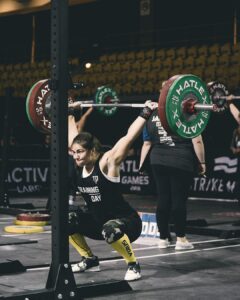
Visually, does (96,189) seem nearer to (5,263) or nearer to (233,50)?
(5,263)

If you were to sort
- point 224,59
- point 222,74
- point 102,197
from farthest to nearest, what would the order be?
point 224,59 < point 222,74 < point 102,197

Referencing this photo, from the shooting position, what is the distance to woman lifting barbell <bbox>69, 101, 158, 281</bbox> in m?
4.11

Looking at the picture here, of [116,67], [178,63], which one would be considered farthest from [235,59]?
[116,67]

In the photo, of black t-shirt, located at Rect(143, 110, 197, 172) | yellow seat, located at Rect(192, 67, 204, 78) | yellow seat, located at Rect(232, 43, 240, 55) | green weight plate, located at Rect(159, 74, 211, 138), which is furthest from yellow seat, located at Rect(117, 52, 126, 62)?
green weight plate, located at Rect(159, 74, 211, 138)

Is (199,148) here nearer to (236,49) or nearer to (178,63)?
(236,49)

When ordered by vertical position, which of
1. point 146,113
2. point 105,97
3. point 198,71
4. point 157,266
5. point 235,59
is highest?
point 235,59

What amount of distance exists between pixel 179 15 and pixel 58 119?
38.6 feet

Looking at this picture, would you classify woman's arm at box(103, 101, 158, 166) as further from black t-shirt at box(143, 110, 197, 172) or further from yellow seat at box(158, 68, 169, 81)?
yellow seat at box(158, 68, 169, 81)

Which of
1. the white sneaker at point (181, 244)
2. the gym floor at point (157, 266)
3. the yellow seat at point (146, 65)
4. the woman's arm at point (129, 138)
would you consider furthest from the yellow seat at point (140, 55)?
the woman's arm at point (129, 138)

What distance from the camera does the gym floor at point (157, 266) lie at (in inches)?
154

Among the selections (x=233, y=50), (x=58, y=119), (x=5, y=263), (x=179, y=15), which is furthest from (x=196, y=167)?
(x=179, y=15)

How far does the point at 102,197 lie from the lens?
14.0ft

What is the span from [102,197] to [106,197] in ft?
0.09

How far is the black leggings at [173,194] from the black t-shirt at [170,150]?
0.17 feet
